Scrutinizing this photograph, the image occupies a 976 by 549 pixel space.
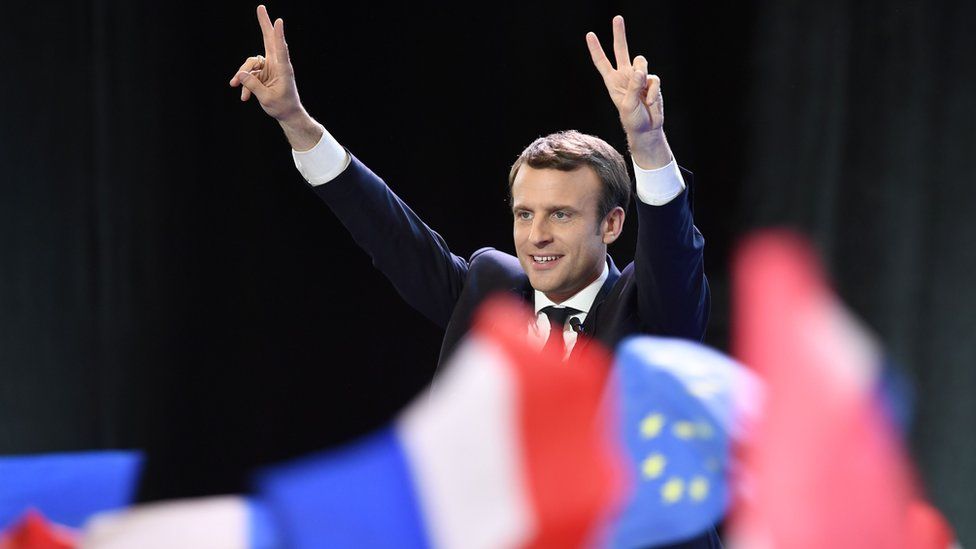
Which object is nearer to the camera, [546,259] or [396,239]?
[546,259]

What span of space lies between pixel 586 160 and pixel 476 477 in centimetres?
122

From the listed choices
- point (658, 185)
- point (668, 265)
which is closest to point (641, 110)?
point (658, 185)

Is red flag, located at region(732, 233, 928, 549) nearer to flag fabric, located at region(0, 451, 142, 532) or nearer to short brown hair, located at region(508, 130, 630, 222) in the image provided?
flag fabric, located at region(0, 451, 142, 532)

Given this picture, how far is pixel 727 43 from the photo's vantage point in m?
2.92

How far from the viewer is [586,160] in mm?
1902

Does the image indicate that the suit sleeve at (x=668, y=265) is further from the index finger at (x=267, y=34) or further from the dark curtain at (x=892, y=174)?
the dark curtain at (x=892, y=174)

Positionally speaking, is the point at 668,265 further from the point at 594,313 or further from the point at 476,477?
the point at 476,477

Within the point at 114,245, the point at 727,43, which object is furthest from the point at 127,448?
the point at 727,43

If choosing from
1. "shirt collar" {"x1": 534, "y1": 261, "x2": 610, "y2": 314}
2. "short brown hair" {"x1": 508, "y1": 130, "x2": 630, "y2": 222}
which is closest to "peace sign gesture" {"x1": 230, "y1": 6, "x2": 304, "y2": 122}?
"short brown hair" {"x1": 508, "y1": 130, "x2": 630, "y2": 222}

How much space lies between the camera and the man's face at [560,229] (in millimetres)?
1835

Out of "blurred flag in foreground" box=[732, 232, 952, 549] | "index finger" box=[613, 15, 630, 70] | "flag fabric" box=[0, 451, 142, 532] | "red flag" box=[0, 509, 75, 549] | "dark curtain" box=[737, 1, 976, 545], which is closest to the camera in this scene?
"blurred flag in foreground" box=[732, 232, 952, 549]

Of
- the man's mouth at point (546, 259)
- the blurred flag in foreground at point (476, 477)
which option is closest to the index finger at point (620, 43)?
the man's mouth at point (546, 259)

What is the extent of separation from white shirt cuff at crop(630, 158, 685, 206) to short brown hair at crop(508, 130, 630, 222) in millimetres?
258

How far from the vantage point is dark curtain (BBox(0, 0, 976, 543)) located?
2916mm
